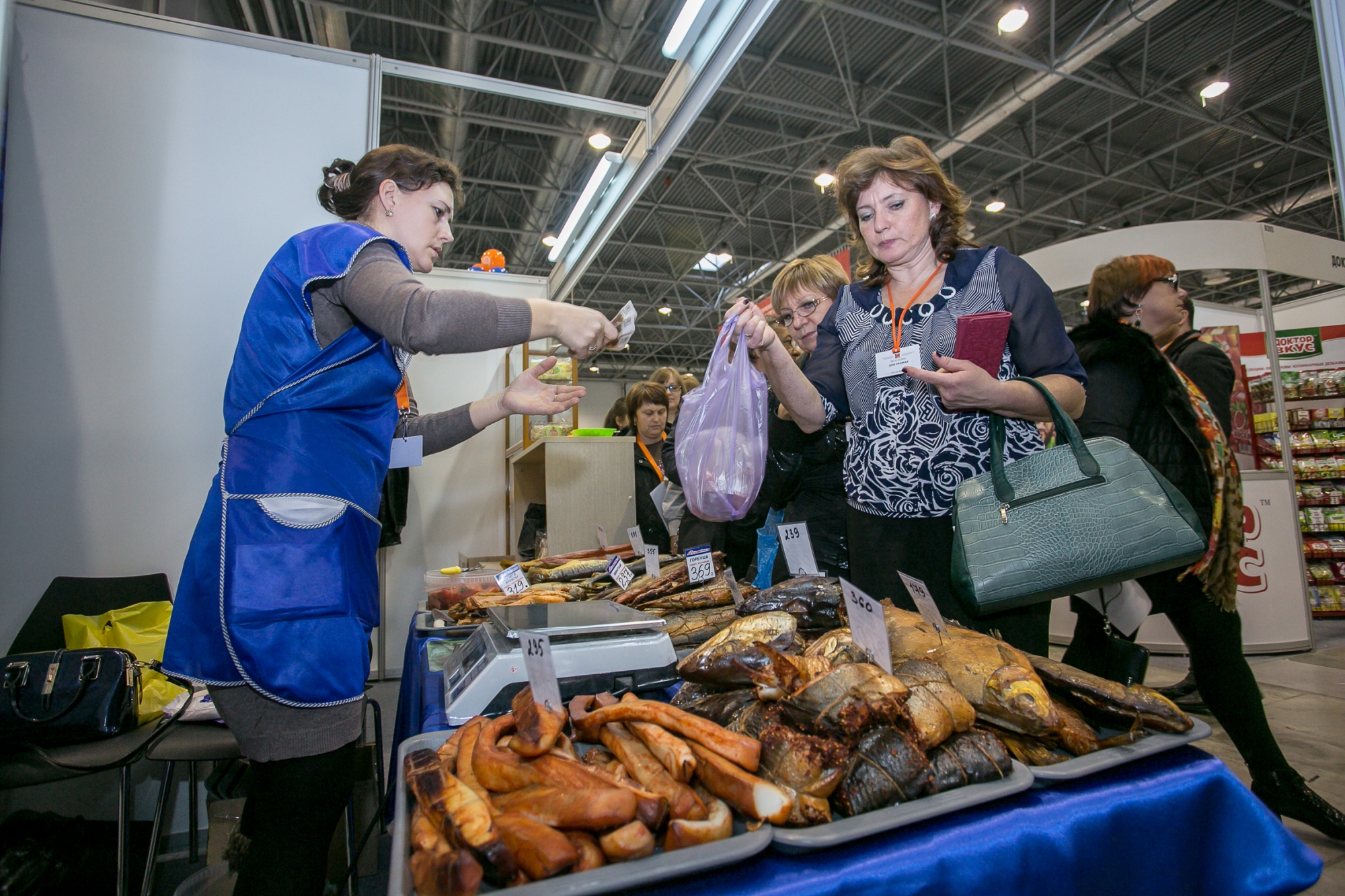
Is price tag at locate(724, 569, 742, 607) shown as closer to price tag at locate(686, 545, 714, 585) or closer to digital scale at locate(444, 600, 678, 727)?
price tag at locate(686, 545, 714, 585)

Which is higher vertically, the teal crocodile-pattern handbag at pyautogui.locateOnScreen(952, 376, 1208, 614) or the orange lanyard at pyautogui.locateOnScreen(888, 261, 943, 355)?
the orange lanyard at pyautogui.locateOnScreen(888, 261, 943, 355)

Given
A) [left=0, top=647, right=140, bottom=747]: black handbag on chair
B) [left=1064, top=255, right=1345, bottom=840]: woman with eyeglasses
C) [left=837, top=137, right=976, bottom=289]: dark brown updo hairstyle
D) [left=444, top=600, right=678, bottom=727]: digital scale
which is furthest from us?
[left=1064, top=255, right=1345, bottom=840]: woman with eyeglasses

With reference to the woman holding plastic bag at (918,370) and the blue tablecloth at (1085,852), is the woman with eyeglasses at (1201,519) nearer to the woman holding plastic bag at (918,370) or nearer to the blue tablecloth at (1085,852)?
the woman holding plastic bag at (918,370)

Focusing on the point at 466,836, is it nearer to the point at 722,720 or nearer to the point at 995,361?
the point at 722,720

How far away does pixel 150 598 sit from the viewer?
2.46m

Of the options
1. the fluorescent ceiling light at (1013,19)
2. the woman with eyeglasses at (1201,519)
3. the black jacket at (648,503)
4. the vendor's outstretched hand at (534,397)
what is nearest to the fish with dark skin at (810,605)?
the vendor's outstretched hand at (534,397)

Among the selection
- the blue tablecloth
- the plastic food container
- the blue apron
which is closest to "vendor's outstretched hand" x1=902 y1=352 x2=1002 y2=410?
the blue tablecloth

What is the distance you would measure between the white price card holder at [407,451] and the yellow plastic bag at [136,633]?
3.90 ft

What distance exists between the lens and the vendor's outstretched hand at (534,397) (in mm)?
1746

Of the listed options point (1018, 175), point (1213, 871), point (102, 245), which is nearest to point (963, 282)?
point (1213, 871)

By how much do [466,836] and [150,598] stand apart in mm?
2590

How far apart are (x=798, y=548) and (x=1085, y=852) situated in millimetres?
932

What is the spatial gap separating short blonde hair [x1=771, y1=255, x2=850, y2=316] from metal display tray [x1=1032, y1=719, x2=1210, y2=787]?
1634mm

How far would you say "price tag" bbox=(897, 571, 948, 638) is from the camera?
101 cm
